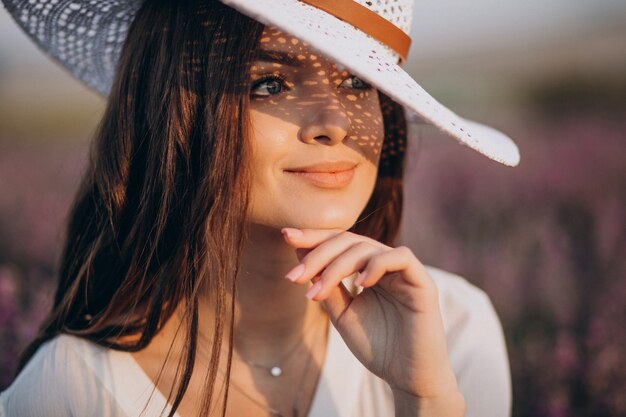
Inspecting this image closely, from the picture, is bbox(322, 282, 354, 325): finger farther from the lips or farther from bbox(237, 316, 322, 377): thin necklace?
bbox(237, 316, 322, 377): thin necklace

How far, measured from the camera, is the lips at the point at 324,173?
1606mm

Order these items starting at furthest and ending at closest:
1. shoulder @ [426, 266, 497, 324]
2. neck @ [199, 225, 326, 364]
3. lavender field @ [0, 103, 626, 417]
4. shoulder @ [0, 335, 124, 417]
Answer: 1. lavender field @ [0, 103, 626, 417]
2. shoulder @ [426, 266, 497, 324]
3. neck @ [199, 225, 326, 364]
4. shoulder @ [0, 335, 124, 417]

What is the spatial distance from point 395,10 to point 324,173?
47 cm

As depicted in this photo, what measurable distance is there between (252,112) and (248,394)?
92cm

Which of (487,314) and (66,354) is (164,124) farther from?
(487,314)

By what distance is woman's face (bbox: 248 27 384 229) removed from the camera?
1580 millimetres

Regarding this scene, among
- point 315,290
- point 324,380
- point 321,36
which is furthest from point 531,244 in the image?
point 321,36

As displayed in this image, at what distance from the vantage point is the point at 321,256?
1.48m

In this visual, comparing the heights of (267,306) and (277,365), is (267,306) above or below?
above

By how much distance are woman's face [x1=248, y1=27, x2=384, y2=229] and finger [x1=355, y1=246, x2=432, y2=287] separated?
19 centimetres

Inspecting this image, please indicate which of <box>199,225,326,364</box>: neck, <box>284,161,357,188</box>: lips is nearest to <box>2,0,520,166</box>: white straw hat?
<box>284,161,357,188</box>: lips

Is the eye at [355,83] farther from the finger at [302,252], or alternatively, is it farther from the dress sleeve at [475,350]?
the dress sleeve at [475,350]

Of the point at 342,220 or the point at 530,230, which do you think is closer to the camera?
the point at 342,220

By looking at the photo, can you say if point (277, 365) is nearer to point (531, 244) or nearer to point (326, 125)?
point (326, 125)
